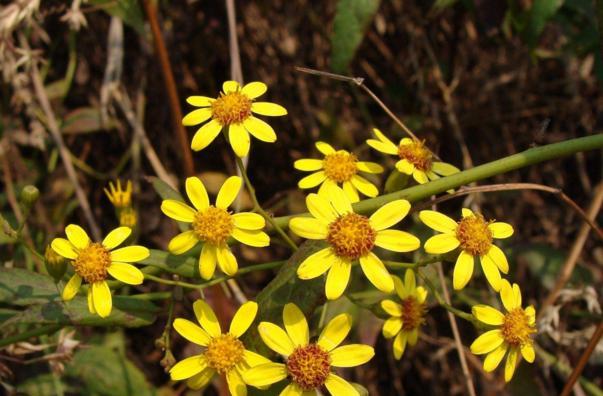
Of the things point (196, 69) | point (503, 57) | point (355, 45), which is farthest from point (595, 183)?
point (196, 69)

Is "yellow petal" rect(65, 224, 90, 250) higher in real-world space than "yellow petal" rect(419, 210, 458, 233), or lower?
lower

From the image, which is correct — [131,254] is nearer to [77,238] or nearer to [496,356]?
[77,238]

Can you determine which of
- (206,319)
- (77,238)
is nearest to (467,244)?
(206,319)

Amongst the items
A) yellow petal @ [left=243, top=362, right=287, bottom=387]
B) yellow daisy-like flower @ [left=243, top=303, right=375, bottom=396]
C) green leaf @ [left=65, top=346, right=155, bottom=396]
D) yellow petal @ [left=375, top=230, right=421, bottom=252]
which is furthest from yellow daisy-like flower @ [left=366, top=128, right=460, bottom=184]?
green leaf @ [left=65, top=346, right=155, bottom=396]

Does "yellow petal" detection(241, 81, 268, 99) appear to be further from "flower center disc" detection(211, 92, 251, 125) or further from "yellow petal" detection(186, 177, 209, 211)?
"yellow petal" detection(186, 177, 209, 211)

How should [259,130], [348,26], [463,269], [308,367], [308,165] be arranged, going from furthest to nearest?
[348,26]
[308,165]
[259,130]
[463,269]
[308,367]

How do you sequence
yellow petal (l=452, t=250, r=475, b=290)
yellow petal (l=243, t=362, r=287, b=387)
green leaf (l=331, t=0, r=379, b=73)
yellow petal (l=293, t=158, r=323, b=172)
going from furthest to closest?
green leaf (l=331, t=0, r=379, b=73)
yellow petal (l=293, t=158, r=323, b=172)
yellow petal (l=452, t=250, r=475, b=290)
yellow petal (l=243, t=362, r=287, b=387)

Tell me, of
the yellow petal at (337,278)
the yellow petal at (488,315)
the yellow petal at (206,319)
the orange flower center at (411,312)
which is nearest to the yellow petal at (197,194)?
the yellow petal at (206,319)
